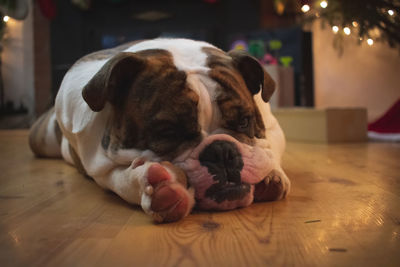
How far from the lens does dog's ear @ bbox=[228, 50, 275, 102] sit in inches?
56.2

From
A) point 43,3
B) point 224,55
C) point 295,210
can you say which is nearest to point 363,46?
point 224,55

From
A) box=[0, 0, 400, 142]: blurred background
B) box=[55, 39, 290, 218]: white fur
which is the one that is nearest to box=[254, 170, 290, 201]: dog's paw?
box=[55, 39, 290, 218]: white fur

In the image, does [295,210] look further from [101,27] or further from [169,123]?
[101,27]

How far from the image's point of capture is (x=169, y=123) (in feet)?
4.05

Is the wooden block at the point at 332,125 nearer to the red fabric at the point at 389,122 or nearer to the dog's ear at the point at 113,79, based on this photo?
the red fabric at the point at 389,122

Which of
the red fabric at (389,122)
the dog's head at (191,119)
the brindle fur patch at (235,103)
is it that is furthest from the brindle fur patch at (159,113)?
the red fabric at (389,122)

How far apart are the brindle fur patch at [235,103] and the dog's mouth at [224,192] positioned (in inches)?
6.9

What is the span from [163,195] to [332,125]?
9.46ft

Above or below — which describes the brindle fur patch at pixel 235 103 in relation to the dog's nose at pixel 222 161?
above

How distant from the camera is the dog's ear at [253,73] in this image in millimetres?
1427

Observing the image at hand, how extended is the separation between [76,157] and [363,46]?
14.0 feet

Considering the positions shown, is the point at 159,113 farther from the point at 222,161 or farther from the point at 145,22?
the point at 145,22

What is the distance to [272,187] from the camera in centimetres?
134

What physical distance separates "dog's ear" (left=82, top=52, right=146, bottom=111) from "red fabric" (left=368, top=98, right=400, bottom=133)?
10.9ft
